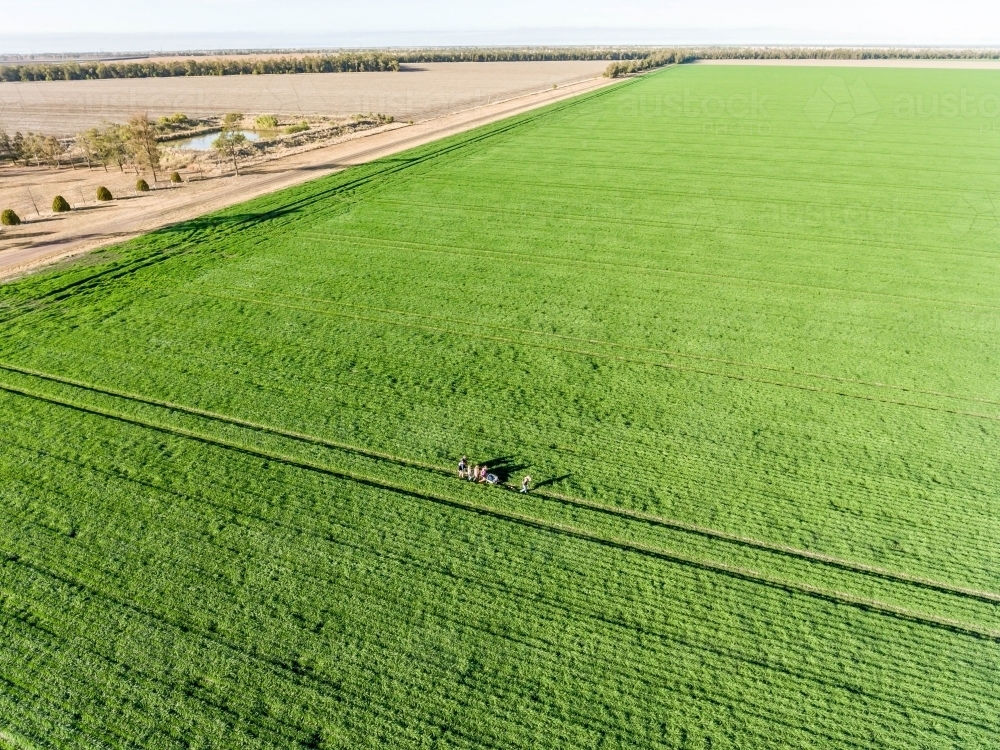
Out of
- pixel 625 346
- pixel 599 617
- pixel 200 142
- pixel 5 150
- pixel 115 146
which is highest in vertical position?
pixel 115 146

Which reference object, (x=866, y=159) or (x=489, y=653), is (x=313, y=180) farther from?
(x=866, y=159)

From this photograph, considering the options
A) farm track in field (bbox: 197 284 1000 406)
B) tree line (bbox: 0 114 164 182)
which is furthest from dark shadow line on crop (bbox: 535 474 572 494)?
tree line (bbox: 0 114 164 182)

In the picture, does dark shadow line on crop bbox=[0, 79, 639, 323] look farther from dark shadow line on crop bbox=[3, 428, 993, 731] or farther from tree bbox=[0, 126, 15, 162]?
tree bbox=[0, 126, 15, 162]

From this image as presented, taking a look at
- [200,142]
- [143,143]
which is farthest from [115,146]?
[200,142]

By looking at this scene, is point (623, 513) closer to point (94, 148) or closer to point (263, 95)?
point (94, 148)

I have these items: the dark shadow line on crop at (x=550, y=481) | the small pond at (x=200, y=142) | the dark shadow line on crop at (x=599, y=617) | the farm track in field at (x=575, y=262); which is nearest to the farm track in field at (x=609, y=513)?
the dark shadow line on crop at (x=550, y=481)

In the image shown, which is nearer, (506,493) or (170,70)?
(506,493)

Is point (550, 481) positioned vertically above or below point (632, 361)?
below
